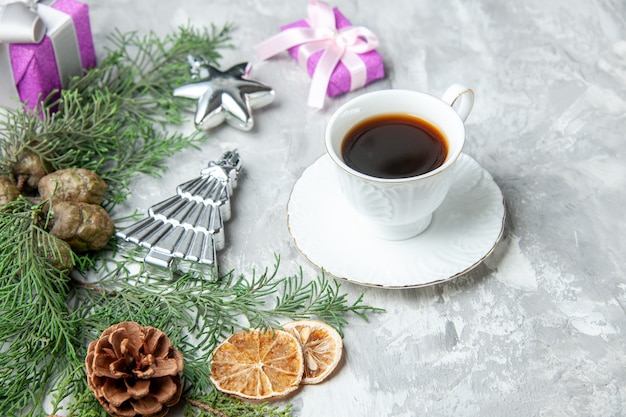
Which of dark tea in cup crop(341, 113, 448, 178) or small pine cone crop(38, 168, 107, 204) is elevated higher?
dark tea in cup crop(341, 113, 448, 178)

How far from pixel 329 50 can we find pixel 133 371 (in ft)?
2.52

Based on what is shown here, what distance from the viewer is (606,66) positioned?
1.46 meters

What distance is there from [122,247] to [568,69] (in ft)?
3.00

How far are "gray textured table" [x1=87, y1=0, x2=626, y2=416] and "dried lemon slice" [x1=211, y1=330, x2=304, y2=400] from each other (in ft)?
0.12

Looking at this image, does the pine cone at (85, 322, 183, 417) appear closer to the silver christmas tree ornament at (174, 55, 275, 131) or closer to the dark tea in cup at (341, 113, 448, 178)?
the dark tea in cup at (341, 113, 448, 178)

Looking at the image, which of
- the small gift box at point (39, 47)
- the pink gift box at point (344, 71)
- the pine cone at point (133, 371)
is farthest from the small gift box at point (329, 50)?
the pine cone at point (133, 371)

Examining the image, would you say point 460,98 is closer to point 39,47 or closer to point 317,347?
point 317,347

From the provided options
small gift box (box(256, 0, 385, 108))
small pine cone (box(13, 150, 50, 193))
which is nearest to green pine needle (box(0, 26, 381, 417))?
small pine cone (box(13, 150, 50, 193))

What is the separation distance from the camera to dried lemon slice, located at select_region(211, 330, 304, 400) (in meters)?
1.00

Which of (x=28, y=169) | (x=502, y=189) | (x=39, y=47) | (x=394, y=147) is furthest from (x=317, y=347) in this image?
(x=39, y=47)

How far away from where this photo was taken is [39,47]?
1.32 metres

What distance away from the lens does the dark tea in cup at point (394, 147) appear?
1.11 m

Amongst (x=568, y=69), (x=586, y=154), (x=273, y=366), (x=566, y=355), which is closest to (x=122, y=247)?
(x=273, y=366)

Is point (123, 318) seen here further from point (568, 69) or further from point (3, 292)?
point (568, 69)
